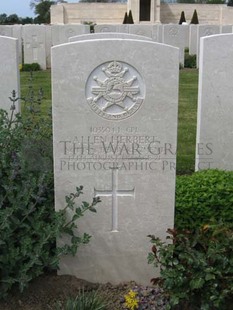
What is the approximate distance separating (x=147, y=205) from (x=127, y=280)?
0.55 metres

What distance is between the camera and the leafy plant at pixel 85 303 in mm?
2922

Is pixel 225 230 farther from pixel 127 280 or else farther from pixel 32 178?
pixel 32 178

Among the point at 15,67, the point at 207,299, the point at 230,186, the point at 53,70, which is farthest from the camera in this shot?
the point at 15,67

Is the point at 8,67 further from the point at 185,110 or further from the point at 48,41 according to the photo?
the point at 48,41

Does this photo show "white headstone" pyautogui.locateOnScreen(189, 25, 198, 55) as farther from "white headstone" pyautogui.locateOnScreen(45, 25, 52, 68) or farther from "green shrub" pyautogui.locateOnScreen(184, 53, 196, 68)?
"white headstone" pyautogui.locateOnScreen(45, 25, 52, 68)

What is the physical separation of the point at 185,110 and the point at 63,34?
8.62m

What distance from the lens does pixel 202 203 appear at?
4043mm

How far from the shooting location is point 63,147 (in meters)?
3.28

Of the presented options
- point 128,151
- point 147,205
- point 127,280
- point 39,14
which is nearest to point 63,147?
point 128,151

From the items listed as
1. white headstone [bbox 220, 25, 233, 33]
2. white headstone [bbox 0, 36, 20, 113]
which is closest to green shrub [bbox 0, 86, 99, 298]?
white headstone [bbox 0, 36, 20, 113]

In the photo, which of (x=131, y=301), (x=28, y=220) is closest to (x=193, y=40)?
Result: (x=28, y=220)

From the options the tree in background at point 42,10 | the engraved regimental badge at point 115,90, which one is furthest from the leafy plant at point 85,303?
the tree in background at point 42,10

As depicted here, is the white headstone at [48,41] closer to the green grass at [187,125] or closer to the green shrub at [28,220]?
the green grass at [187,125]

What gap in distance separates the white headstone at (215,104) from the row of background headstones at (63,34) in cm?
1046
